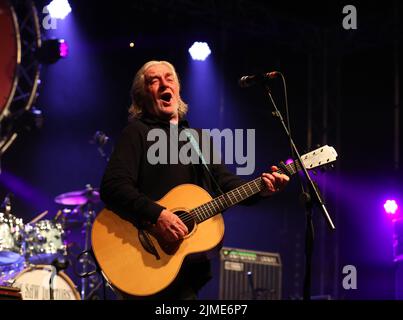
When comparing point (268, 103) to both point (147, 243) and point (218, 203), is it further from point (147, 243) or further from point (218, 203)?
point (147, 243)

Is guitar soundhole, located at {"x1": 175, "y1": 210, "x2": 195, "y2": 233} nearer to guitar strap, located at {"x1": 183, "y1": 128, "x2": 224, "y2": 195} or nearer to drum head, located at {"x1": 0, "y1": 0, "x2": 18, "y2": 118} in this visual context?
guitar strap, located at {"x1": 183, "y1": 128, "x2": 224, "y2": 195}

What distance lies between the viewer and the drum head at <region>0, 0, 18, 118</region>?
7.68 meters

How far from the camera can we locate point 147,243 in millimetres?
3936

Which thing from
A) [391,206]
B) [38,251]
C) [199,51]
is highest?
[199,51]

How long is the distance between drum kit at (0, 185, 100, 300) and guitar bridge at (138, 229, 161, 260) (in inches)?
118

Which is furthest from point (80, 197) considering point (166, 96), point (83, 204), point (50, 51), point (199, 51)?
point (166, 96)

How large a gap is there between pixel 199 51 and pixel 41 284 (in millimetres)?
4884

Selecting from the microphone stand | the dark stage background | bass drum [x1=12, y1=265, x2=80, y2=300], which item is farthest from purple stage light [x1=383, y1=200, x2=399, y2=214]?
the microphone stand

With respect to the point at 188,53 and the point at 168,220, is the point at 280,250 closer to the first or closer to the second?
the point at 188,53

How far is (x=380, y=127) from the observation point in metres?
10.6

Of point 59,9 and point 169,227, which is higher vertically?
point 59,9

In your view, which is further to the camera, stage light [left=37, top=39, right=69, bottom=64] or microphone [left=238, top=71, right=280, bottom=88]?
stage light [left=37, top=39, right=69, bottom=64]
